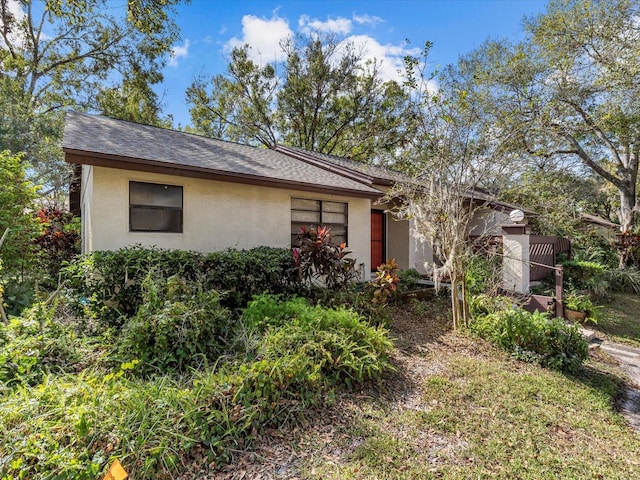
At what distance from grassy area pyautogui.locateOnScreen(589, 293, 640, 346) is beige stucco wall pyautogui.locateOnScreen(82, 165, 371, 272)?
287 inches

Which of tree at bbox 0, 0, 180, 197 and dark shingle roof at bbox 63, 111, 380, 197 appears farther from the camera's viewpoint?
tree at bbox 0, 0, 180, 197

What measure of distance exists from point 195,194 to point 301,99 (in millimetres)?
16451

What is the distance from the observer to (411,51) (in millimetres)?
6195

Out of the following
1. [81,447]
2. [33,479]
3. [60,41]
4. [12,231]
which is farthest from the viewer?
[60,41]

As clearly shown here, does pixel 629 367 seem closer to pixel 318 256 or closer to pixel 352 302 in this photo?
pixel 352 302

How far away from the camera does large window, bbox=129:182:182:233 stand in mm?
6312

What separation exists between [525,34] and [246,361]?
1662cm

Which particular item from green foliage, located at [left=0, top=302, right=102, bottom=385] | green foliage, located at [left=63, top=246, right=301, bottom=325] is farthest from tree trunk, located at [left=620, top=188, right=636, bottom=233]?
green foliage, located at [left=0, top=302, right=102, bottom=385]

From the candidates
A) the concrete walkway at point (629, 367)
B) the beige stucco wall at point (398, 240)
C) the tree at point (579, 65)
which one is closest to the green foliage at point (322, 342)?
the concrete walkway at point (629, 367)

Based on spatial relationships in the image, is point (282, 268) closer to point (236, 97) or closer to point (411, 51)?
point (411, 51)

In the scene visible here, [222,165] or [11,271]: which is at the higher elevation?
[222,165]

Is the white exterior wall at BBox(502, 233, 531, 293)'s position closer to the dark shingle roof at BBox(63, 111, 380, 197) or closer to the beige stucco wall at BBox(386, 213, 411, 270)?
the beige stucco wall at BBox(386, 213, 411, 270)

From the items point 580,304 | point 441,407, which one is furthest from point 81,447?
point 580,304

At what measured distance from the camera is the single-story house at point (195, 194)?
5.95 m
